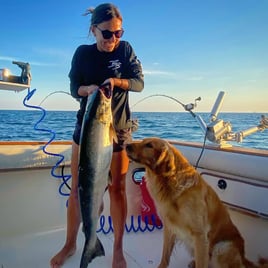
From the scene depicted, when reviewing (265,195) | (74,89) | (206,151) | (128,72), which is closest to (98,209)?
(74,89)

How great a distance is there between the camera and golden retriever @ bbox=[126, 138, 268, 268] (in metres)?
2.36

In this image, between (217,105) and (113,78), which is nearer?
(113,78)

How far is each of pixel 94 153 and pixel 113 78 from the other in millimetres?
698

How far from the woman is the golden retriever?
0.26 meters

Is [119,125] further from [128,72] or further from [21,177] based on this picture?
[21,177]

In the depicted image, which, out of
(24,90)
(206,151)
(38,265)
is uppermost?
(24,90)

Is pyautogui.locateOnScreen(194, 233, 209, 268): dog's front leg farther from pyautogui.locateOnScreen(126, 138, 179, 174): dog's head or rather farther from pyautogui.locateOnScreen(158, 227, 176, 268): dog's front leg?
pyautogui.locateOnScreen(126, 138, 179, 174): dog's head

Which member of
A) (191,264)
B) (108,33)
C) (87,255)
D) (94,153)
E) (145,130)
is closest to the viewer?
(94,153)

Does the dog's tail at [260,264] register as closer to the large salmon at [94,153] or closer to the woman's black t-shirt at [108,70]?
the large salmon at [94,153]

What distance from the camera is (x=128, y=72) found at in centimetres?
250

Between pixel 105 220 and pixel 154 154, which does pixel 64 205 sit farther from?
pixel 154 154

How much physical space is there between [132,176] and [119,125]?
147cm

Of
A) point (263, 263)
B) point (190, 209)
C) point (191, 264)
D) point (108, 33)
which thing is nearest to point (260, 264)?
point (263, 263)

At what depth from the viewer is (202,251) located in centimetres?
234
